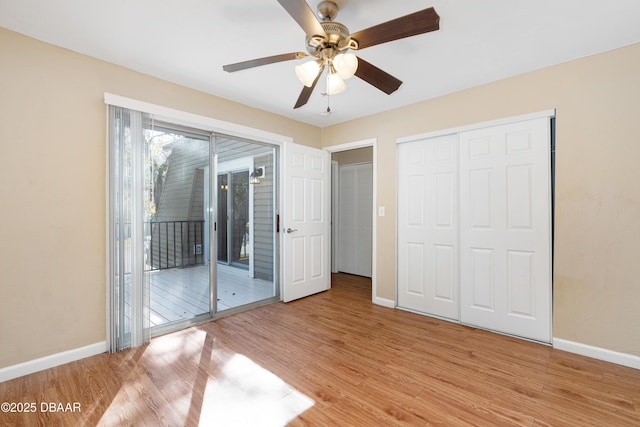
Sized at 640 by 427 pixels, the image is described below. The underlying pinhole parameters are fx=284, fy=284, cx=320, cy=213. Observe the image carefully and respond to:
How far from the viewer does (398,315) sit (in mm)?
3469

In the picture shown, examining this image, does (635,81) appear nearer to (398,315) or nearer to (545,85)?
(545,85)

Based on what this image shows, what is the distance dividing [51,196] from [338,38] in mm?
2524

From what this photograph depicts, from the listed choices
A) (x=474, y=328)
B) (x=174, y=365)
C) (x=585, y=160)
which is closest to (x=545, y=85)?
(x=585, y=160)

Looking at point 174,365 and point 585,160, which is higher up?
point 585,160

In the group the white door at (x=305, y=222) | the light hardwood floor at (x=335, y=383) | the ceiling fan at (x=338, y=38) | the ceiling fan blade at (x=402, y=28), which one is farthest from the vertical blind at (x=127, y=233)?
the ceiling fan blade at (x=402, y=28)

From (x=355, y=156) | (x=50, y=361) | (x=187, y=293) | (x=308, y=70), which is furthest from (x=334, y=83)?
(x=355, y=156)

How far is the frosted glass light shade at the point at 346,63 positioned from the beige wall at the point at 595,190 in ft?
6.64

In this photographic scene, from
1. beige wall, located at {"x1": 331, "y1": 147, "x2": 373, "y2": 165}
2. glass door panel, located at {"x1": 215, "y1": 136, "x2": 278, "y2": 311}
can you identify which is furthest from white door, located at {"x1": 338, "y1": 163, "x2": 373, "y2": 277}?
glass door panel, located at {"x1": 215, "y1": 136, "x2": 278, "y2": 311}

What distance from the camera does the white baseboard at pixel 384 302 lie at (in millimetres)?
3727

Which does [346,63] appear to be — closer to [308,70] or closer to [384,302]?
[308,70]

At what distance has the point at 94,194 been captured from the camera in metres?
2.49

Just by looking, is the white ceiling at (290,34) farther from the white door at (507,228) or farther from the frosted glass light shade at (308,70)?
the white door at (507,228)

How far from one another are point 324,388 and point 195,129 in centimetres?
289

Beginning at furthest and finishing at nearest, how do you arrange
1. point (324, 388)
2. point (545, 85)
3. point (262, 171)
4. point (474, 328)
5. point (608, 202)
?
point (262, 171) → point (474, 328) → point (545, 85) → point (608, 202) → point (324, 388)
